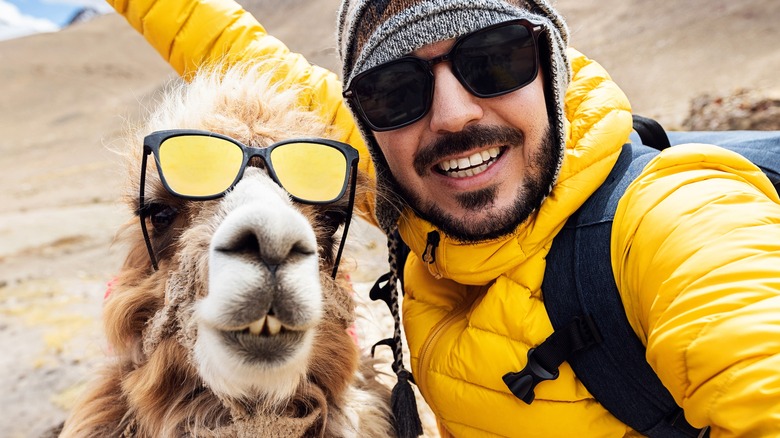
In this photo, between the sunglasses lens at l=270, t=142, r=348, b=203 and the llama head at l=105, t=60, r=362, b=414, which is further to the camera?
the sunglasses lens at l=270, t=142, r=348, b=203

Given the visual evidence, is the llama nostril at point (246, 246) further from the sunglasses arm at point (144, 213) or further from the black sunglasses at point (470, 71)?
the black sunglasses at point (470, 71)

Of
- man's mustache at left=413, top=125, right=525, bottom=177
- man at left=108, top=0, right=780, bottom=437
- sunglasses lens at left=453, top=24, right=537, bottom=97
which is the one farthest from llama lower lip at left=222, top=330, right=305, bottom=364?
sunglasses lens at left=453, top=24, right=537, bottom=97

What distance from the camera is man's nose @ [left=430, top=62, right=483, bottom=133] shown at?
1.74 metres

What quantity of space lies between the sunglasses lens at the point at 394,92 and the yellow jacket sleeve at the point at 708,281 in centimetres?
69

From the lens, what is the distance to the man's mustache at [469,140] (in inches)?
71.1

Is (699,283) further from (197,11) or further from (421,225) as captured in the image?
(197,11)

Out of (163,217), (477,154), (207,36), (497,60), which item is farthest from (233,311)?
(207,36)

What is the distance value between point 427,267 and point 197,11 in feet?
6.33

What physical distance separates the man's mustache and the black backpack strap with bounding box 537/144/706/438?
355 mm

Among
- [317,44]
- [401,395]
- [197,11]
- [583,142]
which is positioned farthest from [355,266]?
[317,44]

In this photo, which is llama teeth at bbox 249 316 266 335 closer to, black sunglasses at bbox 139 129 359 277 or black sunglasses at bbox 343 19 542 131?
black sunglasses at bbox 139 129 359 277

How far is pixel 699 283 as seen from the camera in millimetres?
1237

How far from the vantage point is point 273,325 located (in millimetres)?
1336

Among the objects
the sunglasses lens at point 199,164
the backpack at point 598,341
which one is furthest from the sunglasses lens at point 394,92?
the backpack at point 598,341
